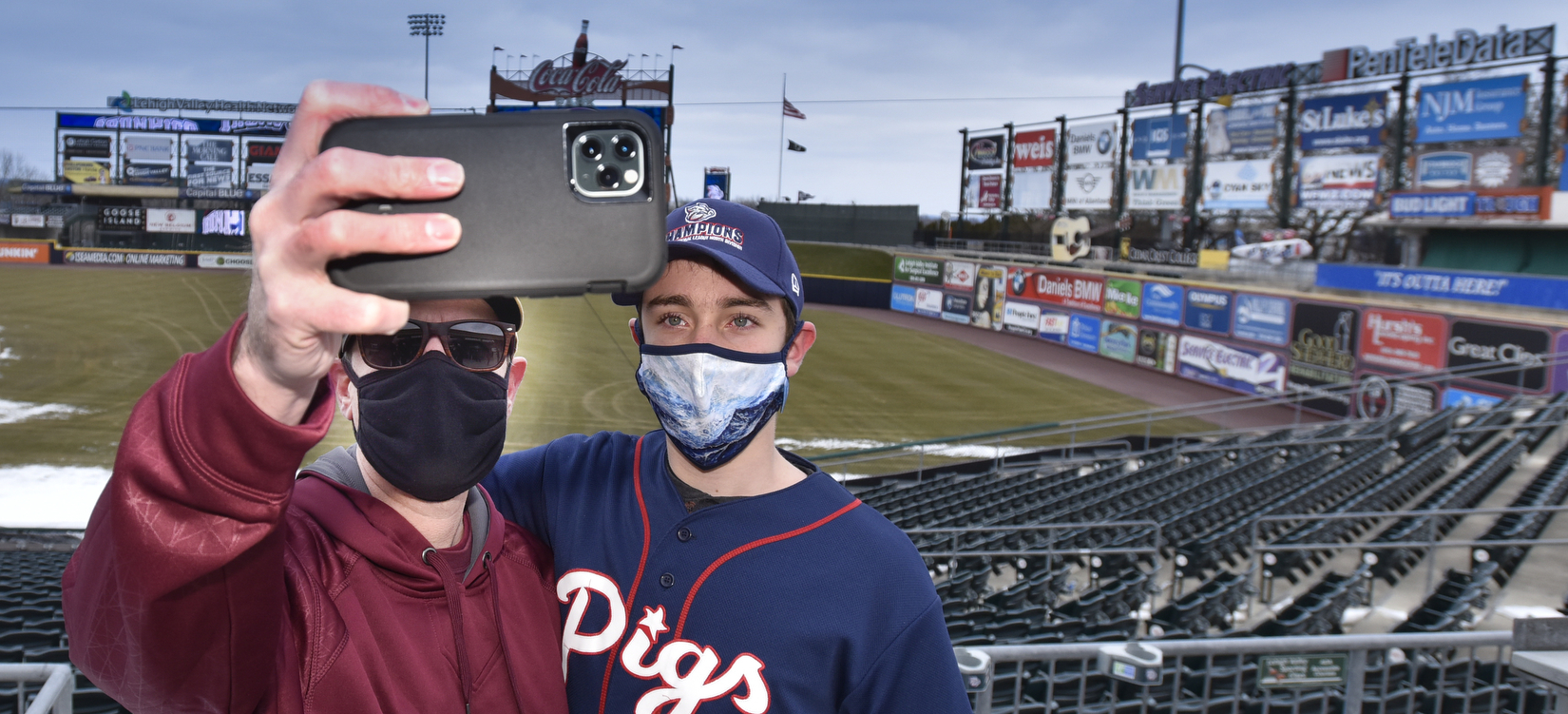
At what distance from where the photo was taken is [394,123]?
1.15 m

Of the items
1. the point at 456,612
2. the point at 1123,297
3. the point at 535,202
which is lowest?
the point at 456,612

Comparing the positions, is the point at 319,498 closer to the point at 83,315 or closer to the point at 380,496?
the point at 380,496

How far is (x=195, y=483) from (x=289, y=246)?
1.00 feet

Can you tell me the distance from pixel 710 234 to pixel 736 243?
0.21 feet

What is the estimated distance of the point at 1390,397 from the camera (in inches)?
738

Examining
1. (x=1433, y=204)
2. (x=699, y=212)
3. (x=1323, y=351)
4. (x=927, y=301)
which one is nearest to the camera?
(x=699, y=212)

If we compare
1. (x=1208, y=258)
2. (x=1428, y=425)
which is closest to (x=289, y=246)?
(x=1428, y=425)

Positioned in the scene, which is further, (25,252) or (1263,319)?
(25,252)

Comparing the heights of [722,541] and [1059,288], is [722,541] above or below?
below

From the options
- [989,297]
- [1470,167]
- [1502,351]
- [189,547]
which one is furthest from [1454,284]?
[189,547]

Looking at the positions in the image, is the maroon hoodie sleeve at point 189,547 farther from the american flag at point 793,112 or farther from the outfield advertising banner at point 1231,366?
the american flag at point 793,112

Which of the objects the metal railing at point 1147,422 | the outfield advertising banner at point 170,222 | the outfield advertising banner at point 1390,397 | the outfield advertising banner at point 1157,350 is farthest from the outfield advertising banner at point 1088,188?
the outfield advertising banner at point 170,222

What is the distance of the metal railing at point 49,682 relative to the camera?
8.27 ft

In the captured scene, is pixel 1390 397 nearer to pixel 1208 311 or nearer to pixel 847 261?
pixel 1208 311
